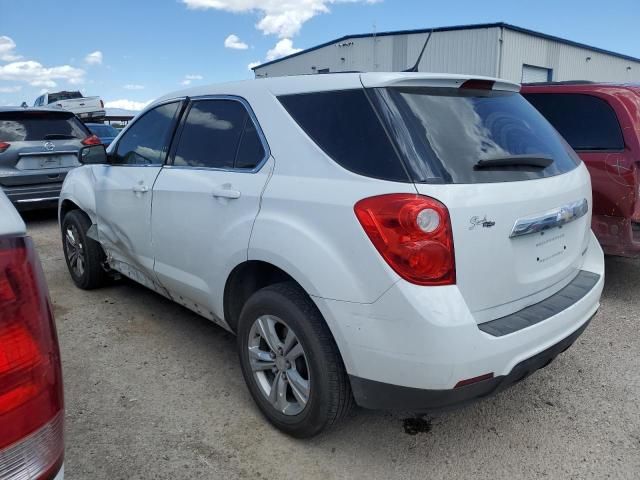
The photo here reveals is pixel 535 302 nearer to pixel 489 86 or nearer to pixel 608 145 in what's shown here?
pixel 489 86

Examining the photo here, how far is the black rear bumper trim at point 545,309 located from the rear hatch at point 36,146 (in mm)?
6979

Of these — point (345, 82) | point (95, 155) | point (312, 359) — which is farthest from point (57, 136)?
point (312, 359)

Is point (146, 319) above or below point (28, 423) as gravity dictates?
below

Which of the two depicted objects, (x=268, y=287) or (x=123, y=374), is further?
(x=123, y=374)

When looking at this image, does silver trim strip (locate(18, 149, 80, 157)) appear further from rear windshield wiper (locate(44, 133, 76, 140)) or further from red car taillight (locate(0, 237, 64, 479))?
A: red car taillight (locate(0, 237, 64, 479))

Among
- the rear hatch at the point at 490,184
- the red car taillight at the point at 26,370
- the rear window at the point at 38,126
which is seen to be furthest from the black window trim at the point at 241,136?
the rear window at the point at 38,126

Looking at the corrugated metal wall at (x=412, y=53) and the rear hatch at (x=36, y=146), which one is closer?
the rear hatch at (x=36, y=146)

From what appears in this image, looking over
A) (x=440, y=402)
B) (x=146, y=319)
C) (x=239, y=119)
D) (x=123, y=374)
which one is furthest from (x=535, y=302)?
(x=146, y=319)

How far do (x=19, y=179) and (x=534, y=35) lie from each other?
79.8ft

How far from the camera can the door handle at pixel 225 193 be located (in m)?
2.59

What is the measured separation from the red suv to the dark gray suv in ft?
21.1

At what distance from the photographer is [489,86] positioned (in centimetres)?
254

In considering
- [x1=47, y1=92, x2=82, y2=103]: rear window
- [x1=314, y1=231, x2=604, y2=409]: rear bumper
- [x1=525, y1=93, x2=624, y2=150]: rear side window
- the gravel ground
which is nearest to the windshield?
[x1=314, y1=231, x2=604, y2=409]: rear bumper

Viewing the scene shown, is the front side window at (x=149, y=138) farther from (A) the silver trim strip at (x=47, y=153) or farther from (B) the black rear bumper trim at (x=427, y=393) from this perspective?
(A) the silver trim strip at (x=47, y=153)
